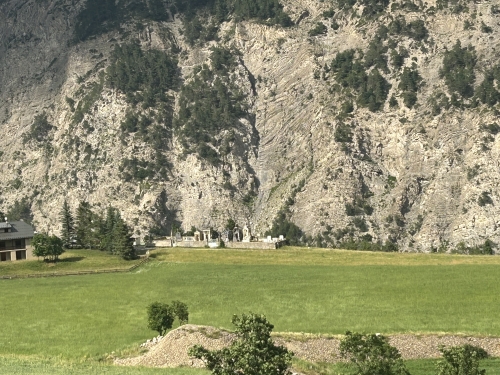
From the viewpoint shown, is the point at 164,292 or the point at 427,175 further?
the point at 427,175

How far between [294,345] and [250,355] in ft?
66.0

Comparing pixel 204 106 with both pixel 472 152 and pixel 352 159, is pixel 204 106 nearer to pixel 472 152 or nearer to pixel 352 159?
pixel 352 159

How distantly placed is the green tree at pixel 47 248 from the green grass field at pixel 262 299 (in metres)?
9.33

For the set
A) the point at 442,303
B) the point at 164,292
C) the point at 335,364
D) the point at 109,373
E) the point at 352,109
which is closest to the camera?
the point at 109,373

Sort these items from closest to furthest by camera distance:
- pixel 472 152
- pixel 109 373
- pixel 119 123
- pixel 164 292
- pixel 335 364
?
pixel 109 373 → pixel 335 364 → pixel 164 292 → pixel 472 152 → pixel 119 123

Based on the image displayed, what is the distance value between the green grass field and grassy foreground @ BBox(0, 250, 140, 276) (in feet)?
15.4

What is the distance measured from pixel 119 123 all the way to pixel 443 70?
224ft

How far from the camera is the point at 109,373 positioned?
38.2 m

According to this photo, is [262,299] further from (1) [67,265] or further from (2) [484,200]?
(2) [484,200]

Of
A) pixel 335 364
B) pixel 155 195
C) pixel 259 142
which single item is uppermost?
pixel 259 142

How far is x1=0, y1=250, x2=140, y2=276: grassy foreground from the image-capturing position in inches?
3750

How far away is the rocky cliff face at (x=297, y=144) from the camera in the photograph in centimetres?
13588

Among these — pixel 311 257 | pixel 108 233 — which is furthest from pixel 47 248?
pixel 311 257

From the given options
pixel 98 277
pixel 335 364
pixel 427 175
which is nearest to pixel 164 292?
pixel 98 277
